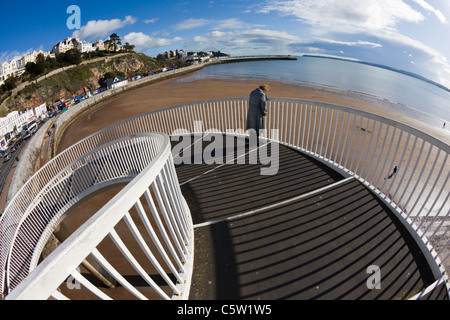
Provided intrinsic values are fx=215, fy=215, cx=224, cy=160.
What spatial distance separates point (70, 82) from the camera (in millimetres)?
44344

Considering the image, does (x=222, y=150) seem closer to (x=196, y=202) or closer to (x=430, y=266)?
(x=196, y=202)

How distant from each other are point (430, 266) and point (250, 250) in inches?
79.8

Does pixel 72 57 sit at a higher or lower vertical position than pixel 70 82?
higher

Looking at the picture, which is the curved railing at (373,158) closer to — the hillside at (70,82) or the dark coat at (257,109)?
the dark coat at (257,109)

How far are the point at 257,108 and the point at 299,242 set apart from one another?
11.8 feet

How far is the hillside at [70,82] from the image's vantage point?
34391 mm

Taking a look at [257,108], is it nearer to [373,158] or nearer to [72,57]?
[373,158]

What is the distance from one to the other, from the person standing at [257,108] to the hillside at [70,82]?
42007 millimetres

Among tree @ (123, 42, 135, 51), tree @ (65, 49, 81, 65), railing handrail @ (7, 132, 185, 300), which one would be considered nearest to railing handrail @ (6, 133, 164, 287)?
railing handrail @ (7, 132, 185, 300)

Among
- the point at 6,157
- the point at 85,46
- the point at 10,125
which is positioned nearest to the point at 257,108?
the point at 6,157

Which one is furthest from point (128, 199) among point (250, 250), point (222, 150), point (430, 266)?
point (222, 150)

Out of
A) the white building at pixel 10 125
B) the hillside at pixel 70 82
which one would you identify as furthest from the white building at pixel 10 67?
the white building at pixel 10 125

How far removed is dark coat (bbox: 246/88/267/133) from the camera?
5355 millimetres

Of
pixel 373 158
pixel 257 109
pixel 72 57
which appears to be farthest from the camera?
pixel 72 57
